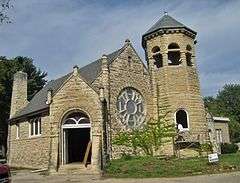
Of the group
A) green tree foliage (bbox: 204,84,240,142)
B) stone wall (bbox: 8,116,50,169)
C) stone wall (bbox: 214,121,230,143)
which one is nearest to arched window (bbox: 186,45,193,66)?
stone wall (bbox: 8,116,50,169)

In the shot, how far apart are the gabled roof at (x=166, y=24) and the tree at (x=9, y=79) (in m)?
26.3

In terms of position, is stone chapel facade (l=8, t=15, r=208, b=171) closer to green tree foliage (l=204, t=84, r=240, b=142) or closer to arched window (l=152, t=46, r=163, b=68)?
arched window (l=152, t=46, r=163, b=68)

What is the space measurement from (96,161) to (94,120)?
2.84 metres

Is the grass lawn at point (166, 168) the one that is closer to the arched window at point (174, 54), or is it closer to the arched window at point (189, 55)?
the arched window at point (189, 55)

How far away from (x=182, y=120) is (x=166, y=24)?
27.3 feet

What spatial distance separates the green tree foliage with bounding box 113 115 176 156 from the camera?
28.3 metres

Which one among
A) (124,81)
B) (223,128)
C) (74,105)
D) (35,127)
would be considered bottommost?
(35,127)

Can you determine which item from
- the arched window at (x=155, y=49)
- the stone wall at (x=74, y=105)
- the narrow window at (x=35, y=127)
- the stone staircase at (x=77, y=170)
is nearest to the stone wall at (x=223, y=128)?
the arched window at (x=155, y=49)

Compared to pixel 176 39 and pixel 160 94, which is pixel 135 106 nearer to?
pixel 160 94

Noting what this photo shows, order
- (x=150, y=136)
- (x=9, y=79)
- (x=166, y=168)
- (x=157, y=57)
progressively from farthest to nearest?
(x=9, y=79)
(x=157, y=57)
(x=150, y=136)
(x=166, y=168)

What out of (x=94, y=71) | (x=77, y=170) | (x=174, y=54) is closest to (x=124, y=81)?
(x=94, y=71)

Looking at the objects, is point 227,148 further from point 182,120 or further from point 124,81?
point 124,81

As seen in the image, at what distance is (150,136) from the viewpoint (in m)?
29.2

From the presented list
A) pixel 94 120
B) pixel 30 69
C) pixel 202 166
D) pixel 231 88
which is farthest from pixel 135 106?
pixel 231 88
